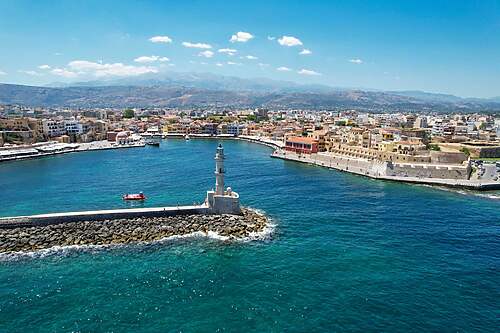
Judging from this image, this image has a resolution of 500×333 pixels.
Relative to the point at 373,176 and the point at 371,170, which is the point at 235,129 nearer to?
the point at 371,170

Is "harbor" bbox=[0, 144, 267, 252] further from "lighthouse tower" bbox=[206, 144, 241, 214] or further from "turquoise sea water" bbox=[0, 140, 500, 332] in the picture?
"turquoise sea water" bbox=[0, 140, 500, 332]

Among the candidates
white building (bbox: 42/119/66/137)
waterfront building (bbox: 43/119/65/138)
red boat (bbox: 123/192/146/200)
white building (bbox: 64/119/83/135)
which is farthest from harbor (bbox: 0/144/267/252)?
white building (bbox: 64/119/83/135)

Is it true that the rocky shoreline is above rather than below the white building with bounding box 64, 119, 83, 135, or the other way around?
below

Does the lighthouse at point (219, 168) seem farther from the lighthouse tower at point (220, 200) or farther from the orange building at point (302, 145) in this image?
the orange building at point (302, 145)

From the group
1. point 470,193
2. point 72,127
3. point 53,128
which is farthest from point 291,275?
point 72,127

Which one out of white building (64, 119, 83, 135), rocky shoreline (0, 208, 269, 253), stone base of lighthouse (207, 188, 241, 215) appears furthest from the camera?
white building (64, 119, 83, 135)

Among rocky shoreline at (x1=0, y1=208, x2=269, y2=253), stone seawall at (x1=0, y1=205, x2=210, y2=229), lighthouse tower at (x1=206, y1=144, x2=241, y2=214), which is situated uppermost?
lighthouse tower at (x1=206, y1=144, x2=241, y2=214)
